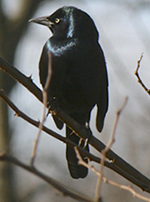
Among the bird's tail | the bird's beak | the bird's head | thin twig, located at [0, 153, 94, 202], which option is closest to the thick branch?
the bird's tail

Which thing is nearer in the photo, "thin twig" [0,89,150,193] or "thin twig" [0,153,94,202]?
"thin twig" [0,153,94,202]

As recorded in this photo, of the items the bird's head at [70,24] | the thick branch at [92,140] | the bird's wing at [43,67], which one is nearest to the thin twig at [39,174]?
the thick branch at [92,140]

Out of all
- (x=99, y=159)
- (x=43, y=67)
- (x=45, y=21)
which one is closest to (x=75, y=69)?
(x=43, y=67)

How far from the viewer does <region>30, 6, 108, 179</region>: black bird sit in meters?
3.98

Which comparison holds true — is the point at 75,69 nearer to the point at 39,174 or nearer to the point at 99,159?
the point at 99,159

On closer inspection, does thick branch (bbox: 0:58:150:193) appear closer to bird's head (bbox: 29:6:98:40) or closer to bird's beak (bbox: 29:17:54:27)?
bird's head (bbox: 29:6:98:40)

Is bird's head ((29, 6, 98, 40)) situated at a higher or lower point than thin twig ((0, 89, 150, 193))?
higher

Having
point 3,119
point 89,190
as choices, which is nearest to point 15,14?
point 3,119

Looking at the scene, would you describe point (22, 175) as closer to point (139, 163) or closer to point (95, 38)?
point (139, 163)

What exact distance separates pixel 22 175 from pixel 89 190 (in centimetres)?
148

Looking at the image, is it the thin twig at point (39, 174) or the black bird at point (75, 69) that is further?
the black bird at point (75, 69)

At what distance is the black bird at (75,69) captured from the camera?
157 inches

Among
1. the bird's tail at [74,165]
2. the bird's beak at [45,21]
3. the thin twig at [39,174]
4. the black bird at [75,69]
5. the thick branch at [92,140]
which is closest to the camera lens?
the thin twig at [39,174]

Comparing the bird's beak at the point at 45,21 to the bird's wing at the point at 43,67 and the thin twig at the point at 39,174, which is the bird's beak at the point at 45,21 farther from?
the thin twig at the point at 39,174
